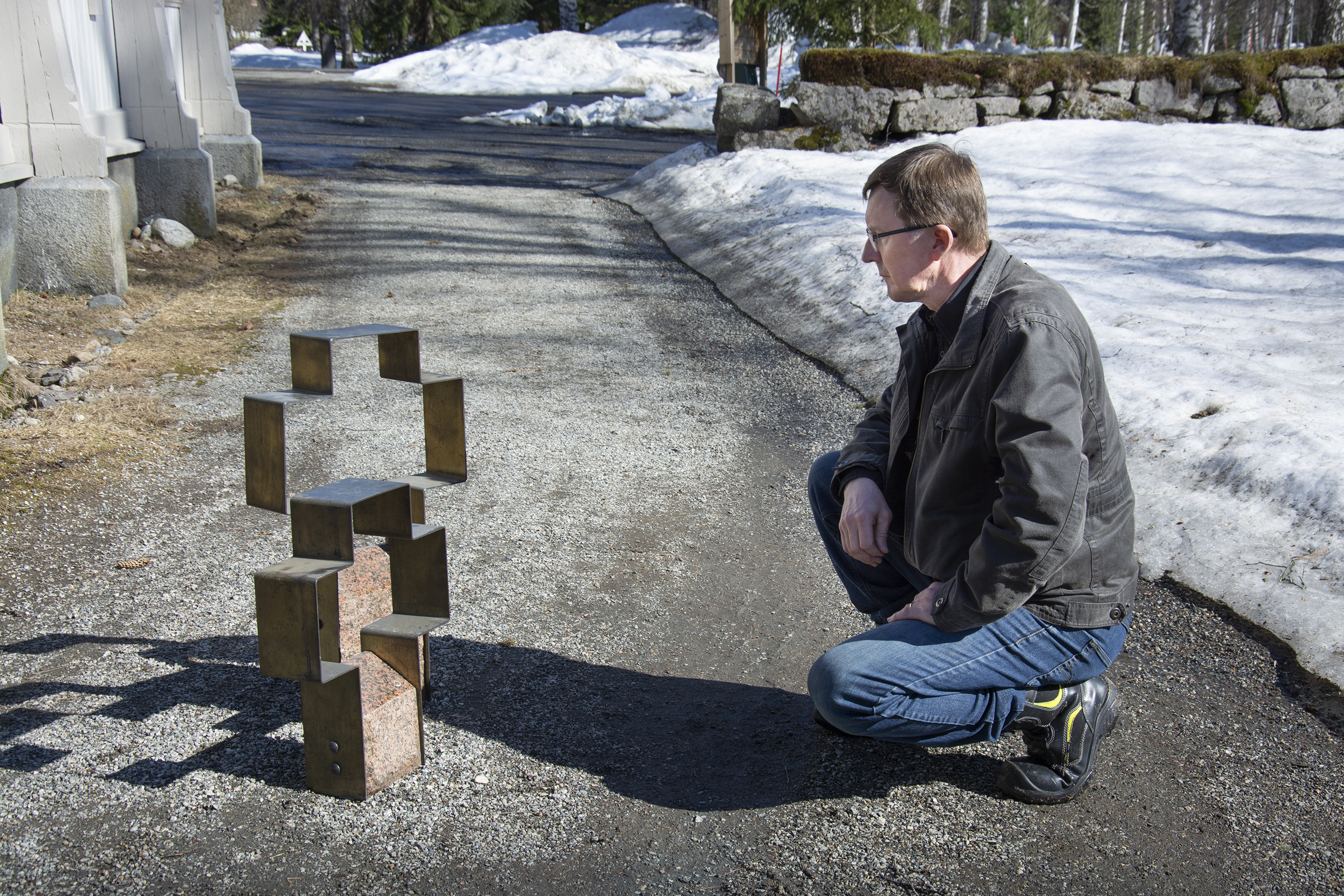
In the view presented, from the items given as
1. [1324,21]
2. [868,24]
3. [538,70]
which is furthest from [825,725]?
[538,70]

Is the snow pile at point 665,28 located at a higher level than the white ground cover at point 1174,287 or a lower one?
higher

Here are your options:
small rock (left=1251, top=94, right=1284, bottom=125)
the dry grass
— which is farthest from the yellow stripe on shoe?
small rock (left=1251, top=94, right=1284, bottom=125)

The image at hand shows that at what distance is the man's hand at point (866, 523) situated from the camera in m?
2.48

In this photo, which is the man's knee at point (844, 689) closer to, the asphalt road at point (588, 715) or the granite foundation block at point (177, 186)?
the asphalt road at point (588, 715)

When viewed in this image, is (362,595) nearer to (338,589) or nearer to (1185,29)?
(338,589)

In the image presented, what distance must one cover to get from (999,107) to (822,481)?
9.59 metres

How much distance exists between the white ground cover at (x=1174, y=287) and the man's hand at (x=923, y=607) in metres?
1.45

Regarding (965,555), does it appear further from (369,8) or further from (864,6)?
(369,8)

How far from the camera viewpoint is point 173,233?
8.22m

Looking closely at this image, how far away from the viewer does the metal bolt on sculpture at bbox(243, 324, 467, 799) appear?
2070mm

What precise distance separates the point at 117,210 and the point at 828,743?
251 inches

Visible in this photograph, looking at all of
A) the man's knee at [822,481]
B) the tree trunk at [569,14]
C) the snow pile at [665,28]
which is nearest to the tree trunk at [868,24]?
the man's knee at [822,481]

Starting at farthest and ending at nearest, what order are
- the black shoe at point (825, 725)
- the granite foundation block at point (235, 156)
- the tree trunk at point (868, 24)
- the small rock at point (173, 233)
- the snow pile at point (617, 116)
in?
the snow pile at point (617, 116)
the tree trunk at point (868, 24)
the granite foundation block at point (235, 156)
the small rock at point (173, 233)
the black shoe at point (825, 725)

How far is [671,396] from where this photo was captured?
5.34 metres
